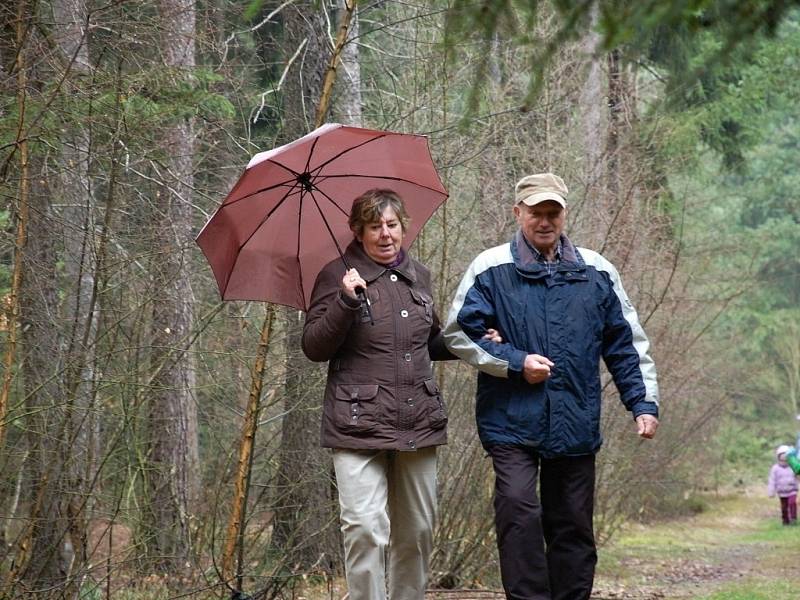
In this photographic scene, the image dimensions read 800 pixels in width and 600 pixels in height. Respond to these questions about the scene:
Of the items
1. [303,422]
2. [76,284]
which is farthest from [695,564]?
[76,284]

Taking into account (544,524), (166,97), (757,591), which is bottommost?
(757,591)

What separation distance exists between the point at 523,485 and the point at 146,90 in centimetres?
294

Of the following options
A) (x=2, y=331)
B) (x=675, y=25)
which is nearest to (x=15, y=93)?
(x=2, y=331)

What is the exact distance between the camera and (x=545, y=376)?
4.83 m

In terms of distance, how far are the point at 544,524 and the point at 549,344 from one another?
31.2 inches

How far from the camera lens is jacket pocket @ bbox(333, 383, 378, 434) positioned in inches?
188

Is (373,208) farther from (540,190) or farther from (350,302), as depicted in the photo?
(540,190)

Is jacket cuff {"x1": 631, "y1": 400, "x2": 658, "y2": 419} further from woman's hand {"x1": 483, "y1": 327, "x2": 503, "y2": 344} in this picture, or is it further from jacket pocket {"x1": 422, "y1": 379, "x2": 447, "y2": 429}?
jacket pocket {"x1": 422, "y1": 379, "x2": 447, "y2": 429}

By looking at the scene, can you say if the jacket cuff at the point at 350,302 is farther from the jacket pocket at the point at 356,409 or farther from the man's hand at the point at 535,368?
the man's hand at the point at 535,368

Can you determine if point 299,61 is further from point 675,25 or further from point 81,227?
point 675,25

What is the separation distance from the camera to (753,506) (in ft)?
86.1

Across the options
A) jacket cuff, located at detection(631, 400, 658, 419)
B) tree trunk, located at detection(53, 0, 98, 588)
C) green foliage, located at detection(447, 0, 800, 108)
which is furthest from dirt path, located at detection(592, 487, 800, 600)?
green foliage, located at detection(447, 0, 800, 108)

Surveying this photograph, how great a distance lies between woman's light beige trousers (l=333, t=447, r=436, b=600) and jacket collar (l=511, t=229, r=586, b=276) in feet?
2.85

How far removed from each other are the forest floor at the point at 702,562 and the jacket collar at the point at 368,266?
279 cm
